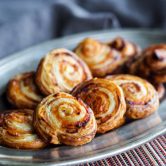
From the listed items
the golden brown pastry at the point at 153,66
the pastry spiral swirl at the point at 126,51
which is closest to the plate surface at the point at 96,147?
the golden brown pastry at the point at 153,66

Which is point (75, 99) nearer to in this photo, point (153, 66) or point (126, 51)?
point (153, 66)

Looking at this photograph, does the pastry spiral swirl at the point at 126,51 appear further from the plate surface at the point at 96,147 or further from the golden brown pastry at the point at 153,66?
the plate surface at the point at 96,147

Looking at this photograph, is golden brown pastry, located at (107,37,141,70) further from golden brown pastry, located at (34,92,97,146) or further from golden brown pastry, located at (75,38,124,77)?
golden brown pastry, located at (34,92,97,146)

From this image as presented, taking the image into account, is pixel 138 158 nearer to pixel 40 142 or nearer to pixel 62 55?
pixel 40 142

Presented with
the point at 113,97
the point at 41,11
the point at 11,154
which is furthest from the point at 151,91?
the point at 41,11

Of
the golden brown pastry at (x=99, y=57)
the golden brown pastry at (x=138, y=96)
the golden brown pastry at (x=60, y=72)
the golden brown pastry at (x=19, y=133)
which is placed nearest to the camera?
the golden brown pastry at (x=19, y=133)

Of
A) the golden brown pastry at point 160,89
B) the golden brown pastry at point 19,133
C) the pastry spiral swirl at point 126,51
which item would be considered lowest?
the golden brown pastry at point 160,89
